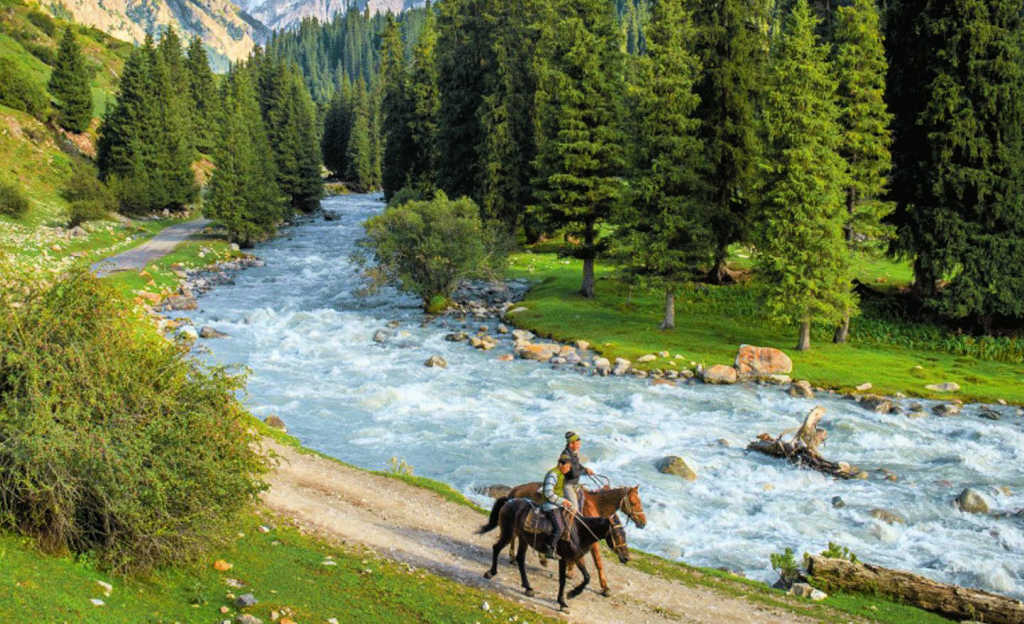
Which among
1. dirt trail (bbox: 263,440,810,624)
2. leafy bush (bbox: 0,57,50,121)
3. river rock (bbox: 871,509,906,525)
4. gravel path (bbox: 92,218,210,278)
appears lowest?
river rock (bbox: 871,509,906,525)

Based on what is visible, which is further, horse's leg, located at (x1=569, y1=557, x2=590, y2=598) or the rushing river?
the rushing river

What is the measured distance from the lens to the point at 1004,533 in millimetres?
18625

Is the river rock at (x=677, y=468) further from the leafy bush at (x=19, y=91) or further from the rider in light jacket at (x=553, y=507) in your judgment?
the leafy bush at (x=19, y=91)

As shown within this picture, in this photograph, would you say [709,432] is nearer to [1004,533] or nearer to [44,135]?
[1004,533]

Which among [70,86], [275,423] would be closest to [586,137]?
[275,423]

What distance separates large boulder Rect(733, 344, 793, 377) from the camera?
3312 cm

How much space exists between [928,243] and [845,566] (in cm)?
2879

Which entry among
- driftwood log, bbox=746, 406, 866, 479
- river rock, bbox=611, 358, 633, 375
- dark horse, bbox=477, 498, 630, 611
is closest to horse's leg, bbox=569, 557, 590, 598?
dark horse, bbox=477, 498, 630, 611

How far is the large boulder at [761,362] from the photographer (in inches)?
1304

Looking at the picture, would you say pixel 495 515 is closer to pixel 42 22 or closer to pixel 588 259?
pixel 588 259

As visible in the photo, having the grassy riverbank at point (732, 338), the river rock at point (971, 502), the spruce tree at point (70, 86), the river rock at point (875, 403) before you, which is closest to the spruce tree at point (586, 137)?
the grassy riverbank at point (732, 338)

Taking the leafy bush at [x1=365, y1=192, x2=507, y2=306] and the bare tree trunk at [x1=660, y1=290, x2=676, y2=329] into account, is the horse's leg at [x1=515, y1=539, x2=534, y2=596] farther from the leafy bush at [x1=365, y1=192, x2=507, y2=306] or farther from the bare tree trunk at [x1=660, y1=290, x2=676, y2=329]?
the leafy bush at [x1=365, y1=192, x2=507, y2=306]

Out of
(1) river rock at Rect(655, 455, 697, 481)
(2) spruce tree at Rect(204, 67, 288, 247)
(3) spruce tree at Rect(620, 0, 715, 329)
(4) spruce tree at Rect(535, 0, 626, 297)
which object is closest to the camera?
(1) river rock at Rect(655, 455, 697, 481)

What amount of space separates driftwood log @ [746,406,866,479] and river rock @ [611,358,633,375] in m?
10.3
